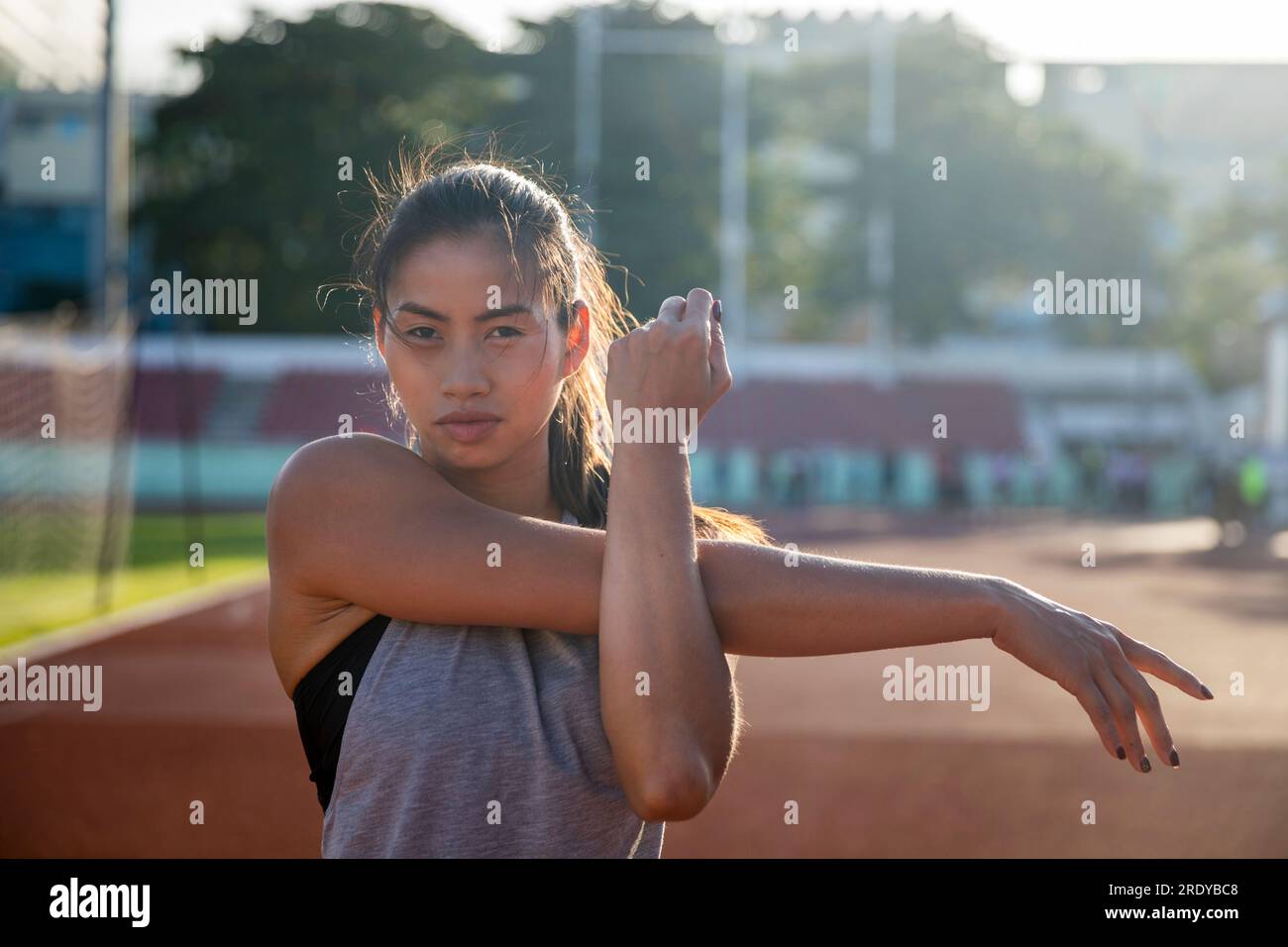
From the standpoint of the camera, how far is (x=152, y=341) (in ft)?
123

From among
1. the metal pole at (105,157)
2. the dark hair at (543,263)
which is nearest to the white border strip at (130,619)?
the metal pole at (105,157)

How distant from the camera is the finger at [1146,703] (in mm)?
1392

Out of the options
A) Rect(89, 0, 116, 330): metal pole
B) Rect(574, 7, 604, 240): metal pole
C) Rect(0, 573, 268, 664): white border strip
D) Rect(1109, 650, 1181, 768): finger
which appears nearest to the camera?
Rect(1109, 650, 1181, 768): finger

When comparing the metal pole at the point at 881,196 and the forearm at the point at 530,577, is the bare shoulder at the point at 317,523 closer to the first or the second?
the forearm at the point at 530,577

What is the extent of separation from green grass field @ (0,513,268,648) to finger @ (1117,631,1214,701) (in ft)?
28.9

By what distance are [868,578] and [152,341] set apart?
38574 millimetres

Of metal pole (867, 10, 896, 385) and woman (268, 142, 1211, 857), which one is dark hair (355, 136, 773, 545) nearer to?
woman (268, 142, 1211, 857)

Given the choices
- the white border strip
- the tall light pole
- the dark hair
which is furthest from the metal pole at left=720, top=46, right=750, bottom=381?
the dark hair

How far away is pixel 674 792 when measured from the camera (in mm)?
Answer: 1428

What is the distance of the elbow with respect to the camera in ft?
4.68

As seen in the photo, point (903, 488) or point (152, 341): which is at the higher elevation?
point (152, 341)

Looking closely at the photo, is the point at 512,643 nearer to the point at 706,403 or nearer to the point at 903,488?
the point at 706,403

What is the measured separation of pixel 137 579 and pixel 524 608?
13.8 m
